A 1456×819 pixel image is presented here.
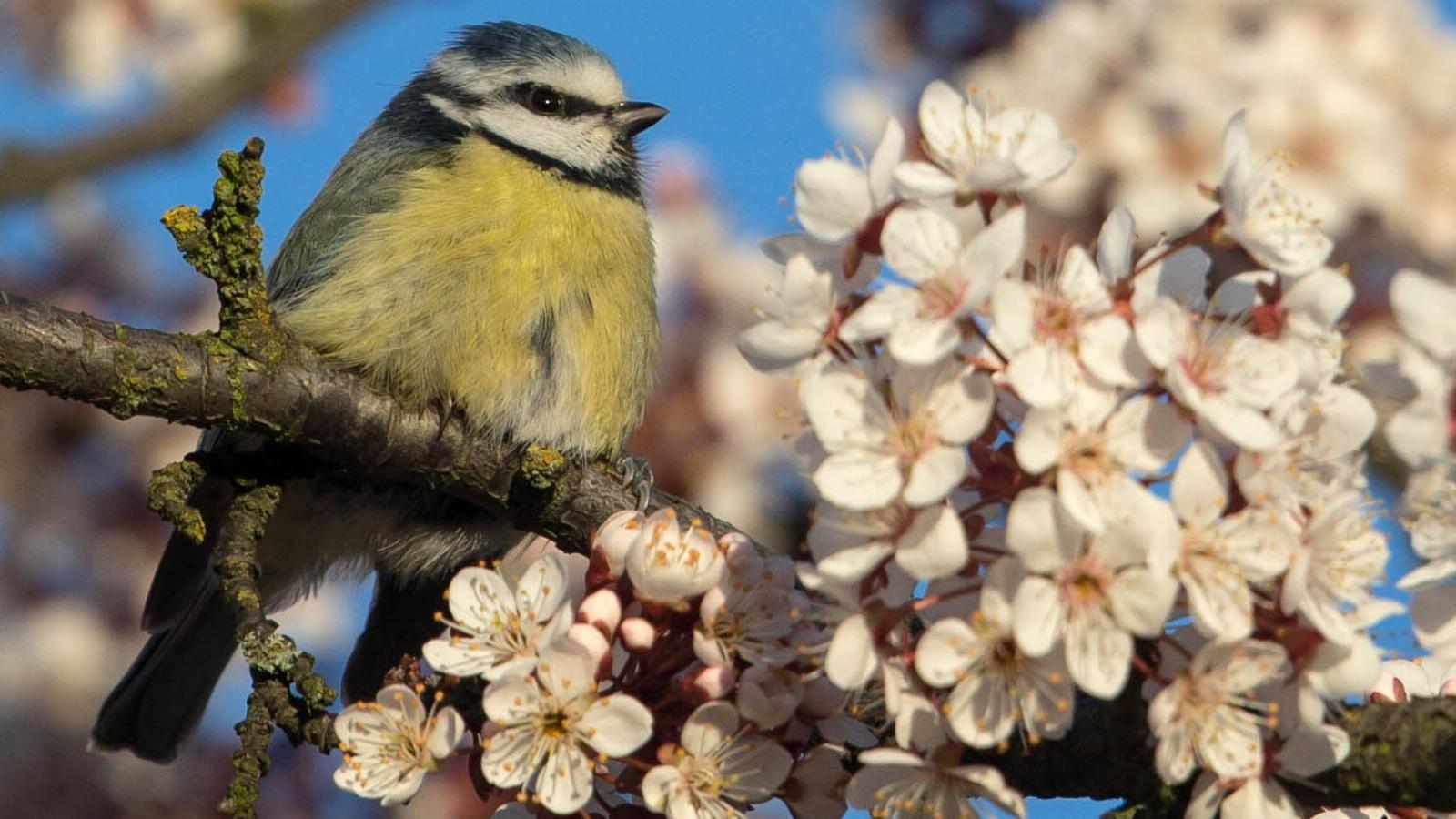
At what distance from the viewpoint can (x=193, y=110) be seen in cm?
311

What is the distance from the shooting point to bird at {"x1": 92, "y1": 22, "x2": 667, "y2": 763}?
3195 millimetres

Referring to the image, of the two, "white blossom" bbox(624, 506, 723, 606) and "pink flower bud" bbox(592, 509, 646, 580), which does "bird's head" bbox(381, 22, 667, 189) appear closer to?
"pink flower bud" bbox(592, 509, 646, 580)

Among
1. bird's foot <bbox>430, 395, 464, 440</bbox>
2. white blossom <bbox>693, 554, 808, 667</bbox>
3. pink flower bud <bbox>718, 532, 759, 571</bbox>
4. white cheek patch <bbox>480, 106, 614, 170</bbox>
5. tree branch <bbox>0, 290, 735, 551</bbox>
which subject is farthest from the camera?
white cheek patch <bbox>480, 106, 614, 170</bbox>

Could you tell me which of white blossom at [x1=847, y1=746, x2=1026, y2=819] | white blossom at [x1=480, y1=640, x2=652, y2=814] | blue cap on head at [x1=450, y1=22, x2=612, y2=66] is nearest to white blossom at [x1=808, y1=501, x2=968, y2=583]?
white blossom at [x1=847, y1=746, x2=1026, y2=819]

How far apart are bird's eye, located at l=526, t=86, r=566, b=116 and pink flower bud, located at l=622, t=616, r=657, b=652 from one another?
2227 millimetres

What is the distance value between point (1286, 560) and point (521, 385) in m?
1.83

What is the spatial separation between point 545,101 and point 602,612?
7.49 feet

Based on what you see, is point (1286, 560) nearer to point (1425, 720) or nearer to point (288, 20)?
point (1425, 720)

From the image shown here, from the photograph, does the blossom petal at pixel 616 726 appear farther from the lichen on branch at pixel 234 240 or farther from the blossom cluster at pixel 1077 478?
the lichen on branch at pixel 234 240

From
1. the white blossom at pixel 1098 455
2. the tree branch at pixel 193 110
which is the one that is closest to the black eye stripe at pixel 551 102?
the tree branch at pixel 193 110

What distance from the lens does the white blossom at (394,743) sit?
2027 mm

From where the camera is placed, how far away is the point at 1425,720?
75.7 inches

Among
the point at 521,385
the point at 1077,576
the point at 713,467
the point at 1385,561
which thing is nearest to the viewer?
the point at 1077,576

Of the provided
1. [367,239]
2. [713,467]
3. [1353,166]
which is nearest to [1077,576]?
[367,239]
